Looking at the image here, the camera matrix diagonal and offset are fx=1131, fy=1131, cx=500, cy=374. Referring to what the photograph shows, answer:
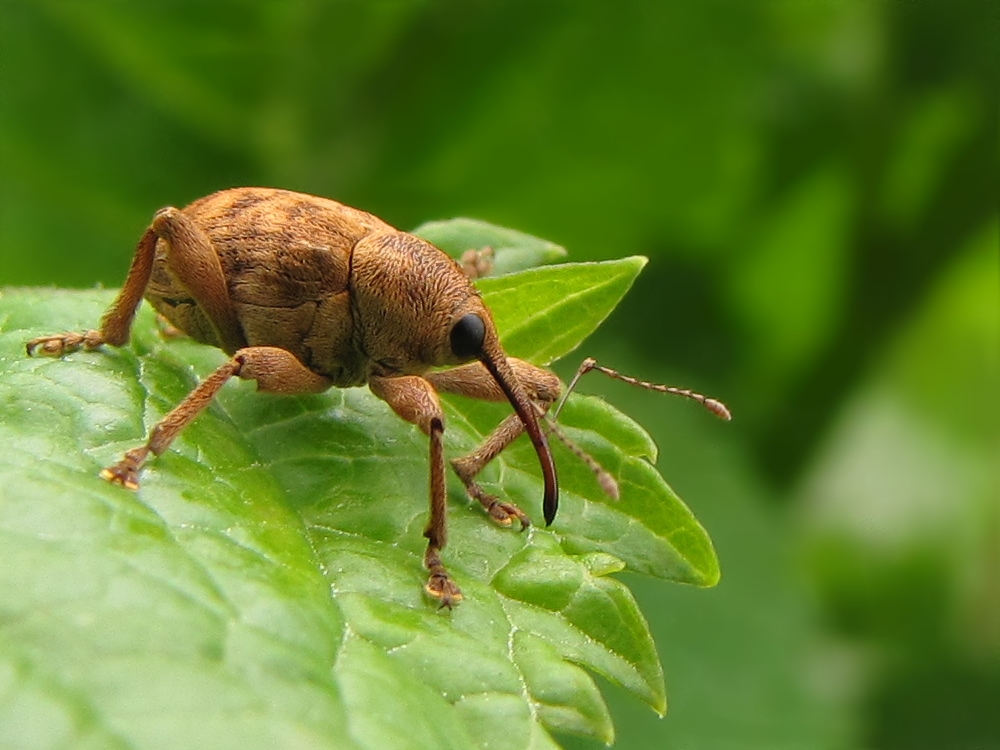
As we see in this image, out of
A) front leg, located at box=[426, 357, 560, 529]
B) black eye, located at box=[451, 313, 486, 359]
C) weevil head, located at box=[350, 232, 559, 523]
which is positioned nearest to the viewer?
front leg, located at box=[426, 357, 560, 529]

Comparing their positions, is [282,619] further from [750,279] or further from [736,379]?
[750,279]

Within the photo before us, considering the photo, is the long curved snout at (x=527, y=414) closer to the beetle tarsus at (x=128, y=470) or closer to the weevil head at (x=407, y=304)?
the weevil head at (x=407, y=304)

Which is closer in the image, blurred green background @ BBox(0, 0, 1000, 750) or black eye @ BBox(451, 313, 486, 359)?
black eye @ BBox(451, 313, 486, 359)

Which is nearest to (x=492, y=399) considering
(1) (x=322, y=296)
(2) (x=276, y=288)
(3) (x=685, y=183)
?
(1) (x=322, y=296)

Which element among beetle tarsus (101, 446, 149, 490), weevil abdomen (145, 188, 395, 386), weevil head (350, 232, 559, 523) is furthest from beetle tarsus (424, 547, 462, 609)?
weevil abdomen (145, 188, 395, 386)

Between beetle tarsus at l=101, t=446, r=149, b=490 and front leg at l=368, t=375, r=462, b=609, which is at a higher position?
beetle tarsus at l=101, t=446, r=149, b=490

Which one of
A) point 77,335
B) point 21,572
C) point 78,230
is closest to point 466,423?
point 77,335

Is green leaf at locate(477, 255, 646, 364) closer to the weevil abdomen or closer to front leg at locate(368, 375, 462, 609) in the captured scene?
front leg at locate(368, 375, 462, 609)
